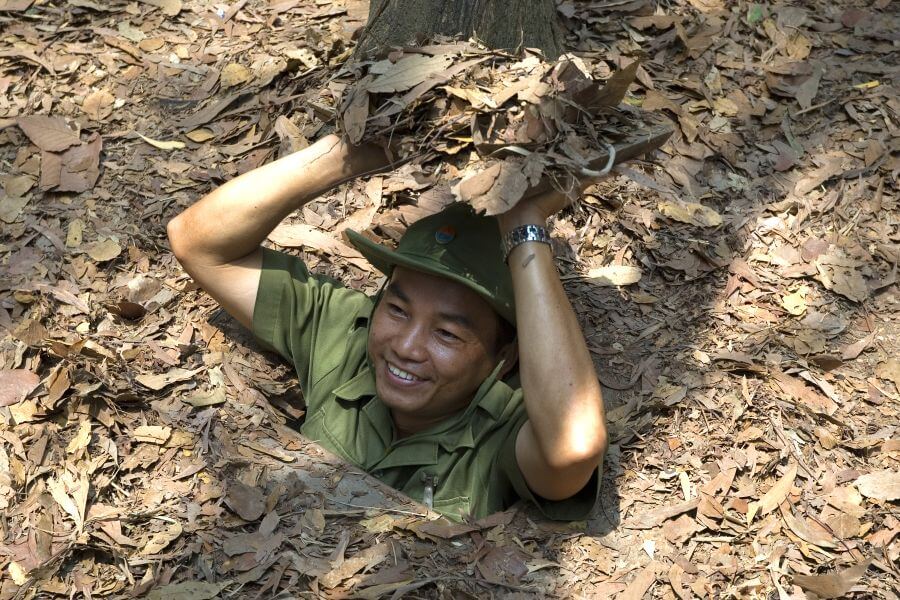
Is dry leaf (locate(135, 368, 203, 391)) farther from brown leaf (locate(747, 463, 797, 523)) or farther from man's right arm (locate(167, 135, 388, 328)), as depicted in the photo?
brown leaf (locate(747, 463, 797, 523))

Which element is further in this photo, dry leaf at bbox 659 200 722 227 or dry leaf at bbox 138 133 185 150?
dry leaf at bbox 138 133 185 150

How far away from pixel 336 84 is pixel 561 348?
1382 mm

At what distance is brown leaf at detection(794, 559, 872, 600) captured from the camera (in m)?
3.52

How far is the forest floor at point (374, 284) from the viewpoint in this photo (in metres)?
3.63

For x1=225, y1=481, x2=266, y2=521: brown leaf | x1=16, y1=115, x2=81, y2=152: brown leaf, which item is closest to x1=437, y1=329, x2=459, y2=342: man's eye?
x1=225, y1=481, x2=266, y2=521: brown leaf

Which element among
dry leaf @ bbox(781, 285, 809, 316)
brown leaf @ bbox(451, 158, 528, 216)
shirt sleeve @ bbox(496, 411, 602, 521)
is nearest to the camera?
brown leaf @ bbox(451, 158, 528, 216)

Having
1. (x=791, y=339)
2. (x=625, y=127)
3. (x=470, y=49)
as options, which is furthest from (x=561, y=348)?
(x=791, y=339)

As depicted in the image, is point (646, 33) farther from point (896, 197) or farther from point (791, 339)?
point (791, 339)

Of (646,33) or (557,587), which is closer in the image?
(557,587)

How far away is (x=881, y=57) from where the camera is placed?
19.0 feet

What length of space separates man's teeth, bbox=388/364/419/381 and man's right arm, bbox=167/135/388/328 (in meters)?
→ 0.75

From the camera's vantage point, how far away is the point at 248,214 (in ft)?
13.8

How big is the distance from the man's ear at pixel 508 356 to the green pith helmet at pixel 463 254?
0.55 feet

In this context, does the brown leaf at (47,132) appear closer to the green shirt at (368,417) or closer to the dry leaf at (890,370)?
the green shirt at (368,417)
